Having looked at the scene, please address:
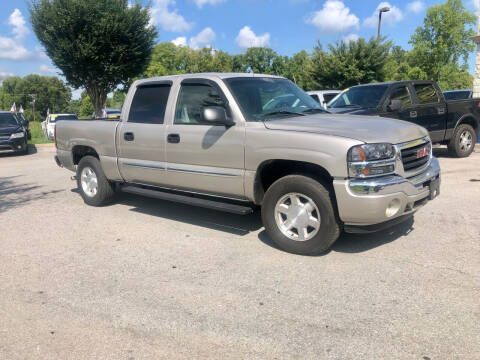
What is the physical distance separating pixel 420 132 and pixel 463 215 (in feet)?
5.31

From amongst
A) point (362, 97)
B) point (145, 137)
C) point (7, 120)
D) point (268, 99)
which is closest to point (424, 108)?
point (362, 97)

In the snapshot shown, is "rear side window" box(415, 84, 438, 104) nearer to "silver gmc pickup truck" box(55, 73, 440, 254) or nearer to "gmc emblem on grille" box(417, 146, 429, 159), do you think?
"silver gmc pickup truck" box(55, 73, 440, 254)

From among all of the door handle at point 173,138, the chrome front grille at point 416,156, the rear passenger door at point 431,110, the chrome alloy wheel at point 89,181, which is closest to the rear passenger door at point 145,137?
the door handle at point 173,138

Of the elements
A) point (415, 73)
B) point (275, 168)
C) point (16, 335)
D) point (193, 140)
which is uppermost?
point (415, 73)

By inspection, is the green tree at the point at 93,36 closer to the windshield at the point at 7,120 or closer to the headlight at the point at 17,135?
the windshield at the point at 7,120

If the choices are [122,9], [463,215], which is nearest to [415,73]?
[122,9]

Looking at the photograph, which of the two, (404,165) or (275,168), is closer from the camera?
(404,165)

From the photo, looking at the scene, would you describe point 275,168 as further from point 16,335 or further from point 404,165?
point 16,335

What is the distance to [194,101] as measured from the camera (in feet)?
17.1

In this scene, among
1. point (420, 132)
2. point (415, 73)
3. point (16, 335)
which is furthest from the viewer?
point (415, 73)

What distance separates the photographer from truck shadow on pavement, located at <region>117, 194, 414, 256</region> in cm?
463

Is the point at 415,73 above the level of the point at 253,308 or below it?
above

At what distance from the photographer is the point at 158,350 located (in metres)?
2.79

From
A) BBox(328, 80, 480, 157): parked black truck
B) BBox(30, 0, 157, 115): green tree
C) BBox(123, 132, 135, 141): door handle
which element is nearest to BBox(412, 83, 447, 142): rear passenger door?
BBox(328, 80, 480, 157): parked black truck
